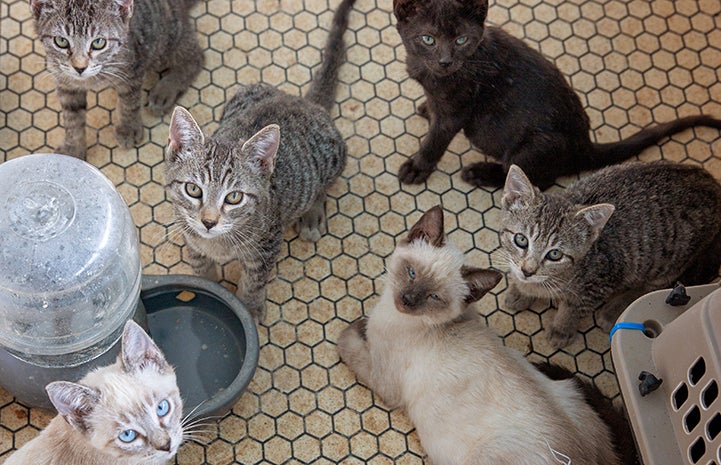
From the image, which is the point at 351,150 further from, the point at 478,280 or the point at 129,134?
the point at 478,280

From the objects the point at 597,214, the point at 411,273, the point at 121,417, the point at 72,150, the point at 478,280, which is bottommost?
the point at 72,150

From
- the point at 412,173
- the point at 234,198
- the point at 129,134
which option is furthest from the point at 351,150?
the point at 234,198

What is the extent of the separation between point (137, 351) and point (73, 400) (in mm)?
227

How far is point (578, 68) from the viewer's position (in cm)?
358

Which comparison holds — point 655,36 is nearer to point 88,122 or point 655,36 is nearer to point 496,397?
point 496,397

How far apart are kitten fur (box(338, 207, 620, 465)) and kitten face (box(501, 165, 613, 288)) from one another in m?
0.19

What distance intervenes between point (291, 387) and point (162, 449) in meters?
0.79

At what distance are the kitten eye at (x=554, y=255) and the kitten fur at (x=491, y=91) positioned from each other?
1.63ft

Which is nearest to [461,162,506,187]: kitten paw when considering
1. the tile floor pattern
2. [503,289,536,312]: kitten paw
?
the tile floor pattern

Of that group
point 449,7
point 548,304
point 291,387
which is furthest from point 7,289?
point 548,304

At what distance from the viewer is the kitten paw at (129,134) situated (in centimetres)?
321

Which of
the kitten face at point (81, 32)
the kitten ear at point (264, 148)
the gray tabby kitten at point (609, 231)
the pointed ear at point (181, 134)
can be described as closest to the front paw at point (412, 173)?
the gray tabby kitten at point (609, 231)

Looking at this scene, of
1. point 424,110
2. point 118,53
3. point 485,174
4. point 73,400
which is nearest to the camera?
point 73,400

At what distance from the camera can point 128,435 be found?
2146 mm
